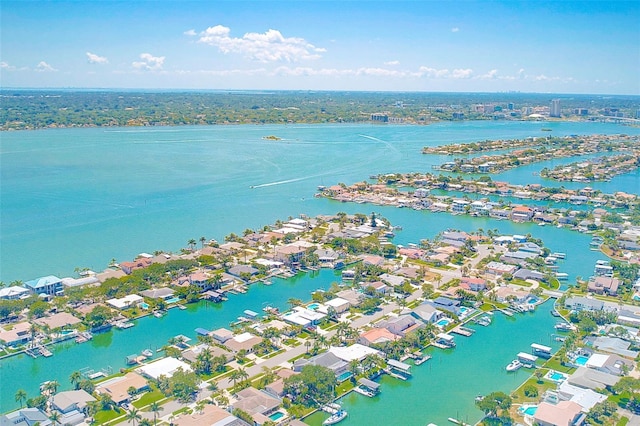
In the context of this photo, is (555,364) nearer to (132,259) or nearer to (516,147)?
(132,259)

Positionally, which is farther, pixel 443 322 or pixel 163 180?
pixel 163 180

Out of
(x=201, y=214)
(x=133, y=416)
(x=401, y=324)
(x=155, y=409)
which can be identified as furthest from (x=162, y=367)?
(x=201, y=214)

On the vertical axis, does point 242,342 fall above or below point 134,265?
below

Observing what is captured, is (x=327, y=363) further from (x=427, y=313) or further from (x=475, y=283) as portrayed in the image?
(x=475, y=283)

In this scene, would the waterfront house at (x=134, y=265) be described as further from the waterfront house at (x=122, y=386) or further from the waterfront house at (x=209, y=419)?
the waterfront house at (x=209, y=419)

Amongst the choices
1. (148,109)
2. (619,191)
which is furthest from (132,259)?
(148,109)

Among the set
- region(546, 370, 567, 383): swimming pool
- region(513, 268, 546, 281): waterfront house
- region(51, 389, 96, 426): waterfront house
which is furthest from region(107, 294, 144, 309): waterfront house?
region(513, 268, 546, 281): waterfront house
